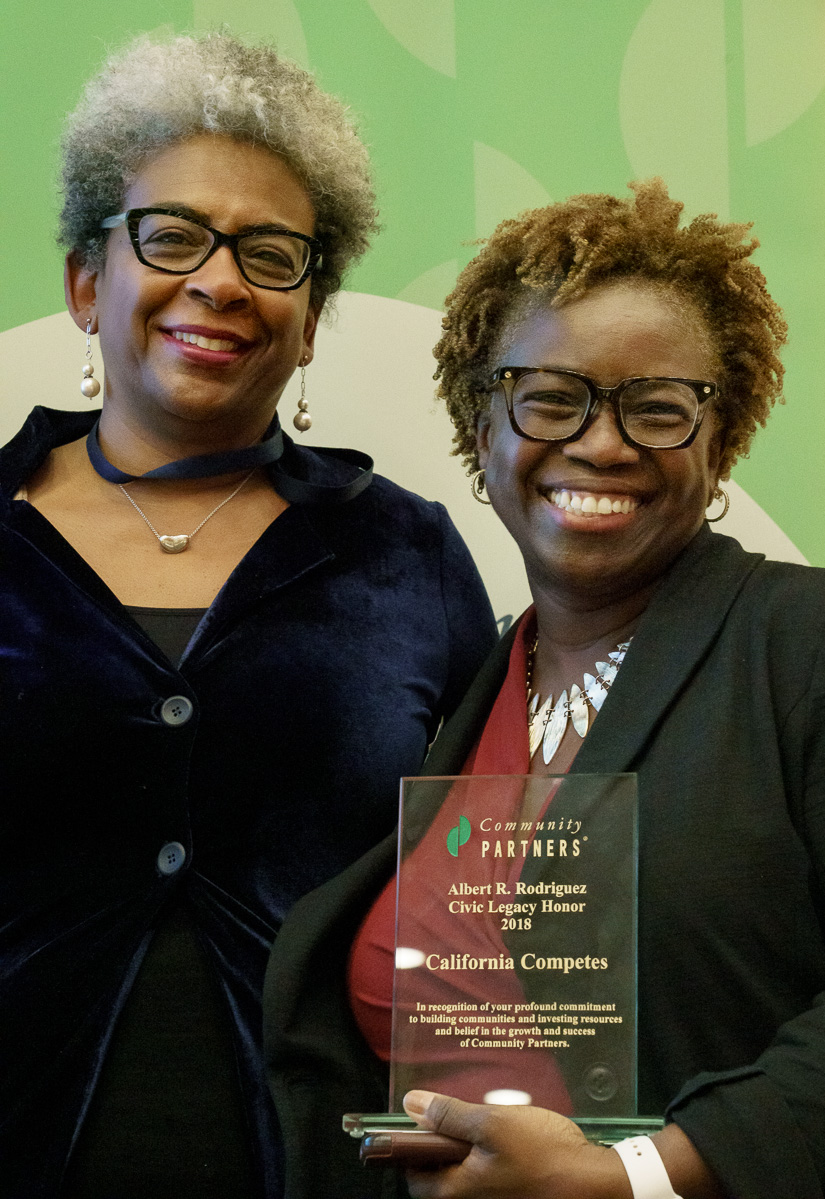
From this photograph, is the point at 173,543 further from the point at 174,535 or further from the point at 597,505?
the point at 597,505

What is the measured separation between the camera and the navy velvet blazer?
1856mm

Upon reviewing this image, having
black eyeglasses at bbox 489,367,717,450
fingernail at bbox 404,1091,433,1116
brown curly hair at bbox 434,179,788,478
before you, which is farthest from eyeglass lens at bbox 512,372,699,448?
fingernail at bbox 404,1091,433,1116

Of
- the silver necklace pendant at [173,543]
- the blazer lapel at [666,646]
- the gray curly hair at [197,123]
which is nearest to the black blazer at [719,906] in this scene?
the blazer lapel at [666,646]

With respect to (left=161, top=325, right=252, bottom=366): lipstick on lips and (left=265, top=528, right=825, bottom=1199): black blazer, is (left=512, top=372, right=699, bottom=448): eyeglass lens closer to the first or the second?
(left=265, top=528, right=825, bottom=1199): black blazer

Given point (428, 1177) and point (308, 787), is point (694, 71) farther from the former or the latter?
point (428, 1177)

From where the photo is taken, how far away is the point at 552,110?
2.75 metres

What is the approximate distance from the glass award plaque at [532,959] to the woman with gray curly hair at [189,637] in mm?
556

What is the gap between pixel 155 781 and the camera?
1.92 meters

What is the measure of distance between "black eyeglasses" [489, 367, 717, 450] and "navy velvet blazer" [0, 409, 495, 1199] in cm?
57

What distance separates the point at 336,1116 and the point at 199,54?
179 centimetres

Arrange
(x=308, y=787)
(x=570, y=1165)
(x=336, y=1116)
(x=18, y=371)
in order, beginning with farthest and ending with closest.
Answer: (x=18, y=371), (x=308, y=787), (x=336, y=1116), (x=570, y=1165)

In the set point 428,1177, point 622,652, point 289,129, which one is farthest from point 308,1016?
point 289,129

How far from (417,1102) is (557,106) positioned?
2.18 meters

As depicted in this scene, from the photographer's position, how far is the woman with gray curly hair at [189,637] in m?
1.85
